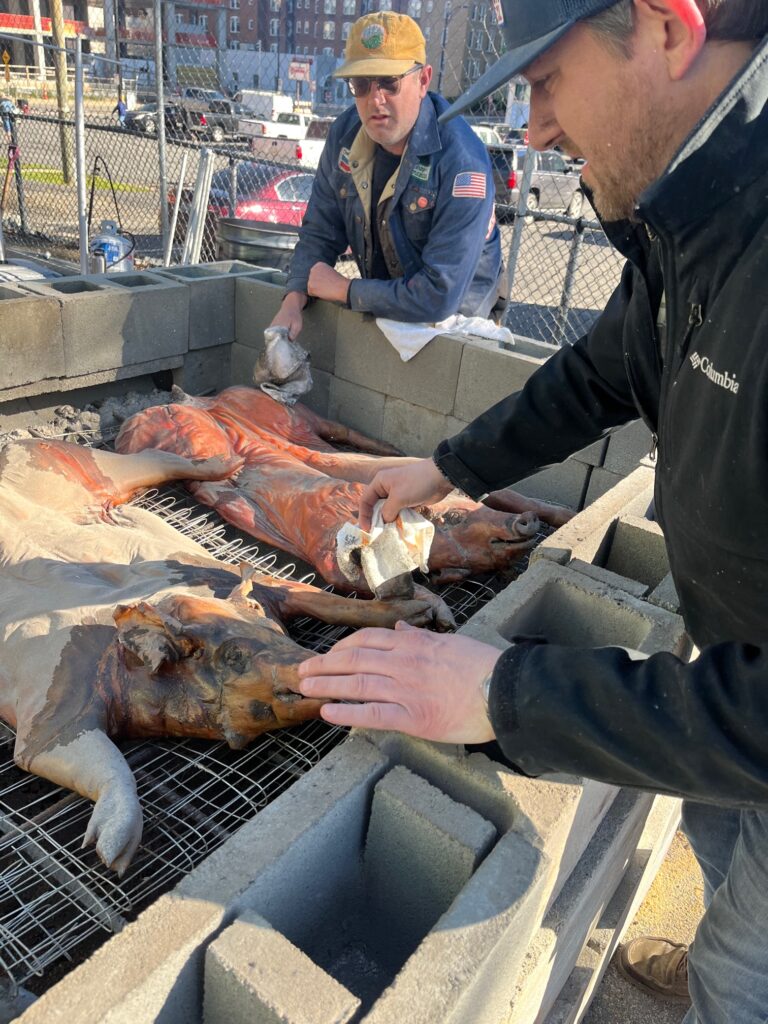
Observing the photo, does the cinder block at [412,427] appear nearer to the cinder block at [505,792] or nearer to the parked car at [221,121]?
the cinder block at [505,792]

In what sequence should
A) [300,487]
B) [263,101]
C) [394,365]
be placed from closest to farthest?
[300,487] < [394,365] < [263,101]

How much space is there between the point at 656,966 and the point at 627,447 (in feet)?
8.33

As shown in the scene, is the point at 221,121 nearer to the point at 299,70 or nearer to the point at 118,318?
the point at 299,70

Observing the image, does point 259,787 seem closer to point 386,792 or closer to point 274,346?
point 386,792

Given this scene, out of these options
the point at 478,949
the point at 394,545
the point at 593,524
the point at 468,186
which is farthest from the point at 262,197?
the point at 478,949

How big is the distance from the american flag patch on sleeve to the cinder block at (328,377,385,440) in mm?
1370

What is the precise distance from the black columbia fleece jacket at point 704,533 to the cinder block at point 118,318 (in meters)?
4.10

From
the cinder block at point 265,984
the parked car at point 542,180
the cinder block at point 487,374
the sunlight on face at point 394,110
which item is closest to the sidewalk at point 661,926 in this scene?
the cinder block at point 265,984

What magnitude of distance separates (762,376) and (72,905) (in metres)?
2.39

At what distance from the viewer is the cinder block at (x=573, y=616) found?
2.67m

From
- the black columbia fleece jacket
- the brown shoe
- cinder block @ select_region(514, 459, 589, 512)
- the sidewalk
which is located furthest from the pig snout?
the black columbia fleece jacket

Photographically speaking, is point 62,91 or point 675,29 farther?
point 62,91

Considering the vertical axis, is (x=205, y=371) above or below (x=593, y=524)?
below

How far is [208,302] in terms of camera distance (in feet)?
19.1
